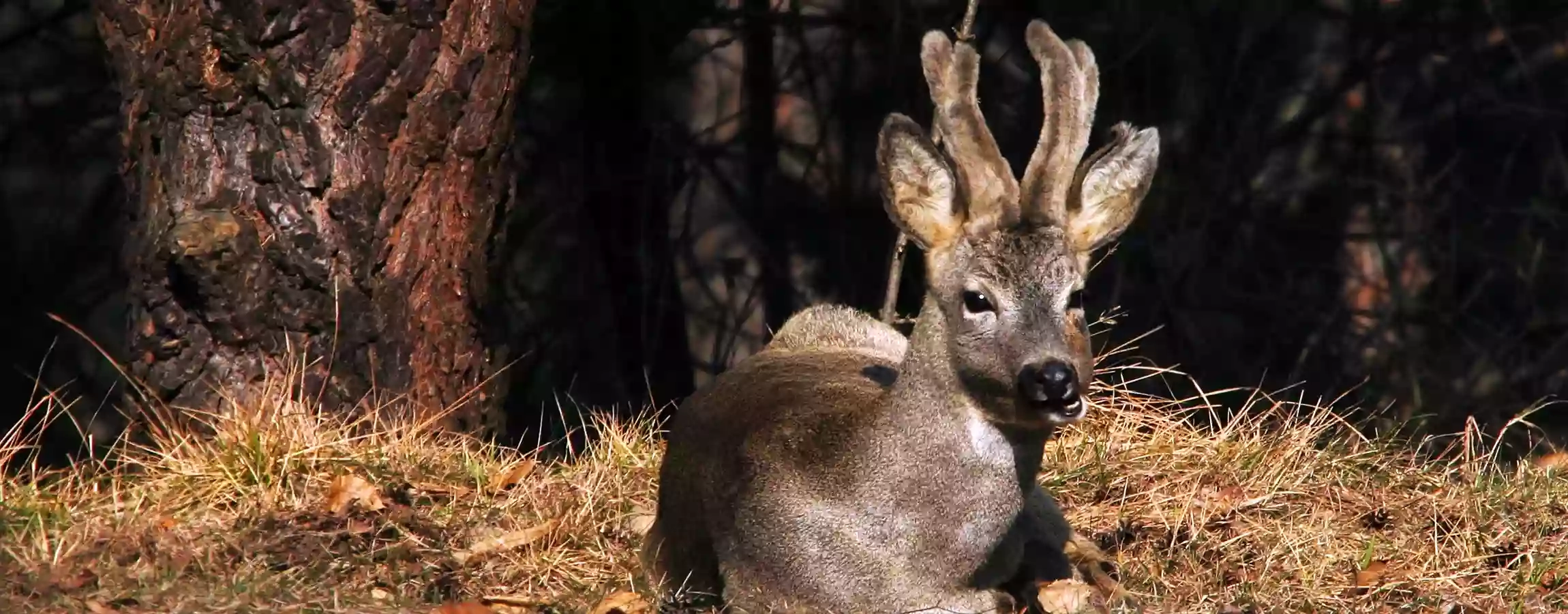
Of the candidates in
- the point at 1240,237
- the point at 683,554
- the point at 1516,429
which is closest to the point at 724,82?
the point at 1240,237

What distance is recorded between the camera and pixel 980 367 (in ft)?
15.8

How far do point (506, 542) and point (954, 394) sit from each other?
154 centimetres

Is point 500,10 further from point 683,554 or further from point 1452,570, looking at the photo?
point 1452,570

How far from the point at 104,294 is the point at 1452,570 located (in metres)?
6.58

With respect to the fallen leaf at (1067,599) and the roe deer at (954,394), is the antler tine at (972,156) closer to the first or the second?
the roe deer at (954,394)

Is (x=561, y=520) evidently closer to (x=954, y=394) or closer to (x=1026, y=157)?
(x=954, y=394)

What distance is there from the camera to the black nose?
4.63 meters

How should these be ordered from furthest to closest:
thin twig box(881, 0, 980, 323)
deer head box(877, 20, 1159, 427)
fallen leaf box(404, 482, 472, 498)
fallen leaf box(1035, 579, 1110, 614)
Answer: thin twig box(881, 0, 980, 323)
fallen leaf box(404, 482, 472, 498)
fallen leaf box(1035, 579, 1110, 614)
deer head box(877, 20, 1159, 427)

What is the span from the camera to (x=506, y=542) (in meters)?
5.82

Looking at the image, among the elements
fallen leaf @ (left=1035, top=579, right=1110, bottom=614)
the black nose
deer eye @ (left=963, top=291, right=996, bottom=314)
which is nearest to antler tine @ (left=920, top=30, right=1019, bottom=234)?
deer eye @ (left=963, top=291, right=996, bottom=314)

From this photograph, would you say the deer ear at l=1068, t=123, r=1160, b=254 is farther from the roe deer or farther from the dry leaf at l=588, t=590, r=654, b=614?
the dry leaf at l=588, t=590, r=654, b=614

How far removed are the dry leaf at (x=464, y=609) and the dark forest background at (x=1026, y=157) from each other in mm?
4223

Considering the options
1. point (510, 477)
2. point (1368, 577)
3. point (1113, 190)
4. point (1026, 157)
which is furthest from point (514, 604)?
point (1026, 157)

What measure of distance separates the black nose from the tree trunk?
2604 millimetres
